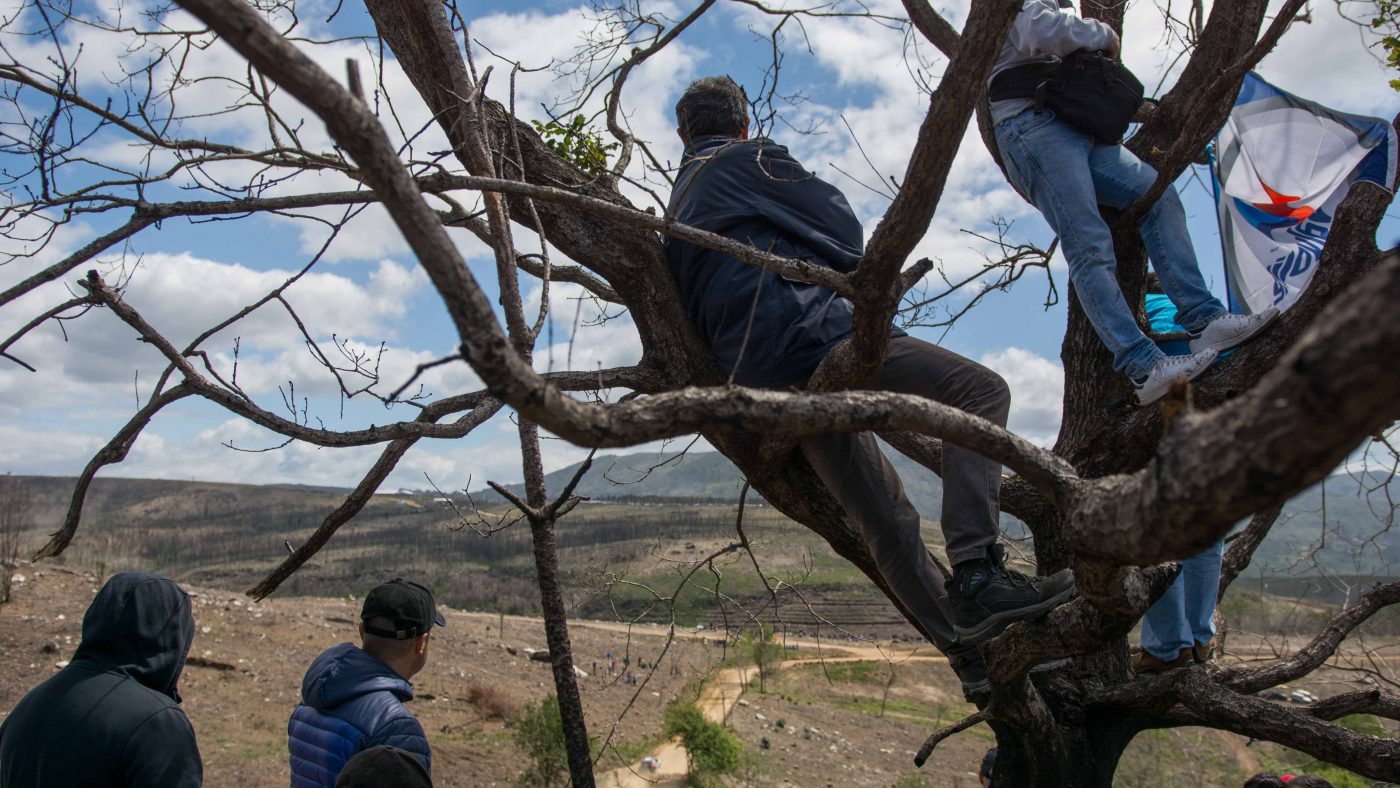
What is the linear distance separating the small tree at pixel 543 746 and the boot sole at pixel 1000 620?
1170cm

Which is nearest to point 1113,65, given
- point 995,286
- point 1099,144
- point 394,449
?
point 1099,144

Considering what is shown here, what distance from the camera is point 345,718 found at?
8.61 feet

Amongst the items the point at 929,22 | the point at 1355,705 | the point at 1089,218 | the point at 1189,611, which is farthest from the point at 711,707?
the point at 1089,218

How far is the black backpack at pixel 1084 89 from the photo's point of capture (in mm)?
3270

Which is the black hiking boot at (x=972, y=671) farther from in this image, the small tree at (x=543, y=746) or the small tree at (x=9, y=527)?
the small tree at (x=9, y=527)

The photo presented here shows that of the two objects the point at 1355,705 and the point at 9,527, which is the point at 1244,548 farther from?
the point at 9,527

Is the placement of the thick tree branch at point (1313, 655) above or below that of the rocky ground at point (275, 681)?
above

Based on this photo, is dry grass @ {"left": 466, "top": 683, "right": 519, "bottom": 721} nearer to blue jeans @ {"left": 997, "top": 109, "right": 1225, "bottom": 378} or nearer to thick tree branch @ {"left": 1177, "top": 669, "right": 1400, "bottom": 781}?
thick tree branch @ {"left": 1177, "top": 669, "right": 1400, "bottom": 781}

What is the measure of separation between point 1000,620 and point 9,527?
2383 centimetres

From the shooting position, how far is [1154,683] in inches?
143

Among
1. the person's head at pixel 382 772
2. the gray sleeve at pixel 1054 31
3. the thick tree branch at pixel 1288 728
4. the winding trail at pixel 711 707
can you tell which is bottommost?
the winding trail at pixel 711 707

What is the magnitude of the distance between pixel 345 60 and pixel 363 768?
164 cm

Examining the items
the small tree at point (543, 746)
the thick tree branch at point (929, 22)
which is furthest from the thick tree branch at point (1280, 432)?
the small tree at point (543, 746)

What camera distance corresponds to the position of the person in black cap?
2.57 metres
